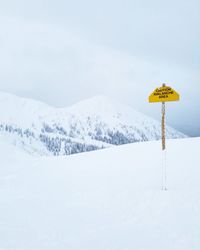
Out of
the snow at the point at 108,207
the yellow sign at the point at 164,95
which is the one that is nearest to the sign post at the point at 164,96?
the yellow sign at the point at 164,95

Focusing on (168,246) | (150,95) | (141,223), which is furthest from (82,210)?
(150,95)

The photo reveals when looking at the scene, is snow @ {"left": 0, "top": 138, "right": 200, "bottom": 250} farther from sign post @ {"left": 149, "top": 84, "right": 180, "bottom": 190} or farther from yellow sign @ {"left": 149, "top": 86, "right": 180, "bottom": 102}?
yellow sign @ {"left": 149, "top": 86, "right": 180, "bottom": 102}

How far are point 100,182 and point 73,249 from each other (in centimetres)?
891

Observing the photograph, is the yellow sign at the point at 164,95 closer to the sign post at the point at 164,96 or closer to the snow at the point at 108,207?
the sign post at the point at 164,96

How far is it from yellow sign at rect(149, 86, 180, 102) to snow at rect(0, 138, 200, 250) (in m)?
3.69

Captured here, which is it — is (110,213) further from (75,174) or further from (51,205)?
(75,174)

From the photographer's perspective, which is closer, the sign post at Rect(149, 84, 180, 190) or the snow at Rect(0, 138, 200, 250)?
the snow at Rect(0, 138, 200, 250)

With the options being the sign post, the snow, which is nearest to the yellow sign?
the sign post

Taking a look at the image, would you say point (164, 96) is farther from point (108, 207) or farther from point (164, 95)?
point (108, 207)

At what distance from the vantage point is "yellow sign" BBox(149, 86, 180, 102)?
13148mm

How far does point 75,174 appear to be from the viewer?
19.7m

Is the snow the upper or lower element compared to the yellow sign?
lower

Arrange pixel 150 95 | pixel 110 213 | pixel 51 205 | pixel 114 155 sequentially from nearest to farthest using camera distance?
pixel 110 213, pixel 51 205, pixel 150 95, pixel 114 155

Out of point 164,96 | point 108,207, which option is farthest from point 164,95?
point 108,207
